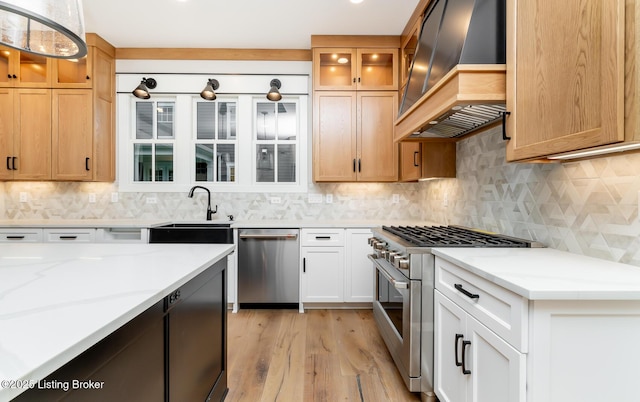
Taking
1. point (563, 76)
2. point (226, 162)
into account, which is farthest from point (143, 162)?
point (563, 76)

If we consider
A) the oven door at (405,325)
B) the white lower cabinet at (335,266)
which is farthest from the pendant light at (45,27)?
the white lower cabinet at (335,266)

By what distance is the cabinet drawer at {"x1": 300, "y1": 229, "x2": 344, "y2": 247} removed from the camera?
309cm

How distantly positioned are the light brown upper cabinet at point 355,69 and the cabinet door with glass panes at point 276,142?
519 mm

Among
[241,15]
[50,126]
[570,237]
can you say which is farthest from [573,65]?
[50,126]

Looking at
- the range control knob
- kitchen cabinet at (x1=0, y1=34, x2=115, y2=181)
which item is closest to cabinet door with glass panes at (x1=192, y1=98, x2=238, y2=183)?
kitchen cabinet at (x1=0, y1=34, x2=115, y2=181)

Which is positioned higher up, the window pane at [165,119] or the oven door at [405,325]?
the window pane at [165,119]

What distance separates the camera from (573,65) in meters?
1.10

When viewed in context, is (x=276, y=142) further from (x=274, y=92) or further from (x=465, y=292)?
(x=465, y=292)

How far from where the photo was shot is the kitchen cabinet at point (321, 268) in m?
3.10

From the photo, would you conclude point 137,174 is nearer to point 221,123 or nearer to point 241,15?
point 221,123

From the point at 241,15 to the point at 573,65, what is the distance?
2.73 m

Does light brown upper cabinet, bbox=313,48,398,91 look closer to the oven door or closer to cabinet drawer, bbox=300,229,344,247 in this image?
cabinet drawer, bbox=300,229,344,247

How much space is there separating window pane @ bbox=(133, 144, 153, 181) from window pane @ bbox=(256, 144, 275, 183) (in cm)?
131

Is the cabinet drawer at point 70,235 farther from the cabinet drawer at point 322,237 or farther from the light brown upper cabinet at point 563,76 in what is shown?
the light brown upper cabinet at point 563,76
